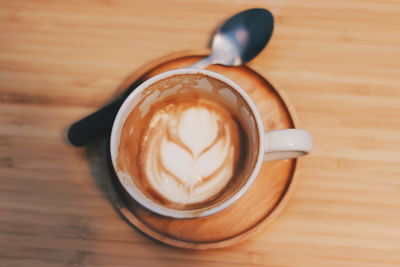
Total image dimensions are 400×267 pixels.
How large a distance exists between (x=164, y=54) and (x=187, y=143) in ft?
0.52

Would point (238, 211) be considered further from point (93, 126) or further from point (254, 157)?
point (93, 126)

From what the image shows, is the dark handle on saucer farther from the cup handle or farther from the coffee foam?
the cup handle

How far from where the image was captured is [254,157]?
45 centimetres

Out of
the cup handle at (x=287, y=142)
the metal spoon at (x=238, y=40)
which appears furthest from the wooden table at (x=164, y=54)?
the cup handle at (x=287, y=142)

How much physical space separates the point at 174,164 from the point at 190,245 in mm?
113

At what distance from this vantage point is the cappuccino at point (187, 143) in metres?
0.50

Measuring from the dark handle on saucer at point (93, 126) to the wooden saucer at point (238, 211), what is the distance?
6 cm

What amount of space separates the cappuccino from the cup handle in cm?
7

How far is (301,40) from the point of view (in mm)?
595

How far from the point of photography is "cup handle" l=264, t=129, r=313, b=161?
421 millimetres

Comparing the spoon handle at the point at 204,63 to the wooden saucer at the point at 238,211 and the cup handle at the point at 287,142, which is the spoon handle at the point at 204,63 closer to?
the wooden saucer at the point at 238,211

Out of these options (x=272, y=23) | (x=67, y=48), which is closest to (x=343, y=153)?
(x=272, y=23)

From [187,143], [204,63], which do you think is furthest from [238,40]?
[187,143]

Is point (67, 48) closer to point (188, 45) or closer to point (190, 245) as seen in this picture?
point (188, 45)
